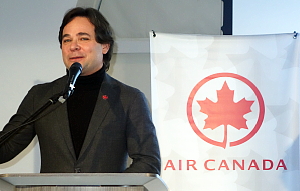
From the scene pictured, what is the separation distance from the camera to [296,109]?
2.94m

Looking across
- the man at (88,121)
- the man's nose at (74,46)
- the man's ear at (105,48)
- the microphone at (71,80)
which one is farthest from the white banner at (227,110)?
the microphone at (71,80)

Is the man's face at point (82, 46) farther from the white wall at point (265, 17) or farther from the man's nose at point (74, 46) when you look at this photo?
the white wall at point (265, 17)

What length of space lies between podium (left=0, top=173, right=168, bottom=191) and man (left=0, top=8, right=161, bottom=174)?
18.7 inches

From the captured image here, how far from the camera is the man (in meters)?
2.14

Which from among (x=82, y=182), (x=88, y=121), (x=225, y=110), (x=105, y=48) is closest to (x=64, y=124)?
(x=88, y=121)

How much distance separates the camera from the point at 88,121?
2.24m

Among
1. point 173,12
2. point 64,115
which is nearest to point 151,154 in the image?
point 64,115

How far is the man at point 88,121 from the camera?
2.14 m

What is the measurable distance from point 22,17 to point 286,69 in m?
2.01

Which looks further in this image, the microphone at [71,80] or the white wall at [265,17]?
the white wall at [265,17]

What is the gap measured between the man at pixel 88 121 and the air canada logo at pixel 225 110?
0.71 metres

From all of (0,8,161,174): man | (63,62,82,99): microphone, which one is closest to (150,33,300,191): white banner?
(0,8,161,174): man

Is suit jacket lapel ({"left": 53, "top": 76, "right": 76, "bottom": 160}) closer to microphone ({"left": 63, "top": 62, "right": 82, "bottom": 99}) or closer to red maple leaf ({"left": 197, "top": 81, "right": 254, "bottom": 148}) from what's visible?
microphone ({"left": 63, "top": 62, "right": 82, "bottom": 99})

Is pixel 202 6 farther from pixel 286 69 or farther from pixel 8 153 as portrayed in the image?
pixel 8 153
